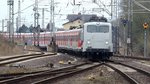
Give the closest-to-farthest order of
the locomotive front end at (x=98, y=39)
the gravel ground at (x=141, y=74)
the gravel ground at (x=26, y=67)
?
the gravel ground at (x=141, y=74), the gravel ground at (x=26, y=67), the locomotive front end at (x=98, y=39)

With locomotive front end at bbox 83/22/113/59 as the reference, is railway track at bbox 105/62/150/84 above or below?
below

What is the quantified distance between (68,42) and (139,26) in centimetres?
2638

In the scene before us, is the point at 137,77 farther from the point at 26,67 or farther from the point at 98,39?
the point at 98,39

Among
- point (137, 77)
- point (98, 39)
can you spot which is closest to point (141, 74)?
point (137, 77)

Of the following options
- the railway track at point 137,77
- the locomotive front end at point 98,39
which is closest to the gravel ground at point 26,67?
the locomotive front end at point 98,39

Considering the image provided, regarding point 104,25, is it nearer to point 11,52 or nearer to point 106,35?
point 106,35

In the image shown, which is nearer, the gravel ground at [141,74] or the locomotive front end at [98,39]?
the gravel ground at [141,74]

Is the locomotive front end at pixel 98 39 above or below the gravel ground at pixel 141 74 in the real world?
above

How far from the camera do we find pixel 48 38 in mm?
62844

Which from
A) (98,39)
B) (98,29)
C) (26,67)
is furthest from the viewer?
(98,29)

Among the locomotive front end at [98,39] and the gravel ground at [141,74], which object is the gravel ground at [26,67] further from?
the gravel ground at [141,74]

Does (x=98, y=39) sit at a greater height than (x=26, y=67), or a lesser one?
greater

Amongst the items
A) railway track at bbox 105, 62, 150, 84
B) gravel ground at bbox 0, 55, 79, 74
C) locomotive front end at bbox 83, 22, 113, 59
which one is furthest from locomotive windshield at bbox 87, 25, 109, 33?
railway track at bbox 105, 62, 150, 84

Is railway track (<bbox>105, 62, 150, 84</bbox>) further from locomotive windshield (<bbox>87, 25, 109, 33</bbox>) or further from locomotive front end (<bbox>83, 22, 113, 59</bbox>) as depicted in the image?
locomotive windshield (<bbox>87, 25, 109, 33</bbox>)
